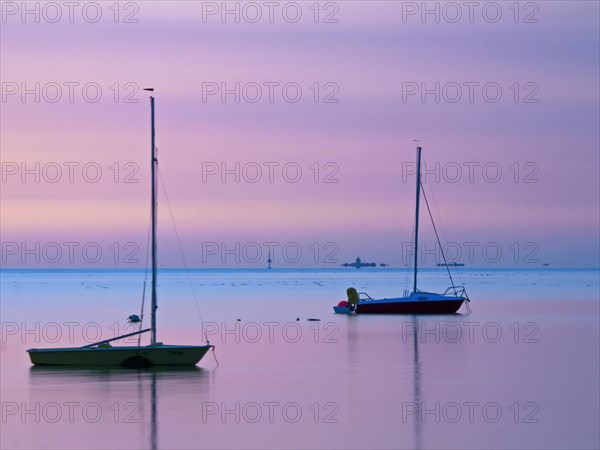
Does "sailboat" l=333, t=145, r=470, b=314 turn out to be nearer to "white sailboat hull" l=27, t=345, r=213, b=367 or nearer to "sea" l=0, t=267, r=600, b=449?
"sea" l=0, t=267, r=600, b=449

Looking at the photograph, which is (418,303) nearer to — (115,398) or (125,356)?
(125,356)

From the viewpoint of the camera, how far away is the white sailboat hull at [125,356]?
144ft

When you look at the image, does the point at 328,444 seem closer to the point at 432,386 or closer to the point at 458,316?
the point at 432,386

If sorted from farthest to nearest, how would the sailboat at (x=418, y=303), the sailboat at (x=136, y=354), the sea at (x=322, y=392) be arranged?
the sailboat at (x=418, y=303), the sailboat at (x=136, y=354), the sea at (x=322, y=392)

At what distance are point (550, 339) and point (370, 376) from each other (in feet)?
74.1

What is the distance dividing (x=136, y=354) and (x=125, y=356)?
0.42 meters

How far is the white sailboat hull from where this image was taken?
44000 mm

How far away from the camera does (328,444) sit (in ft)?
95.5

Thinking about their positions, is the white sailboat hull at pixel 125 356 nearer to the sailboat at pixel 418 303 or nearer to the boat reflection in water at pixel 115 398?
the boat reflection in water at pixel 115 398

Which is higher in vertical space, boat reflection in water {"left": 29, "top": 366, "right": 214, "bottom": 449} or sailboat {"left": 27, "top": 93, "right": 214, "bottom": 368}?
sailboat {"left": 27, "top": 93, "right": 214, "bottom": 368}

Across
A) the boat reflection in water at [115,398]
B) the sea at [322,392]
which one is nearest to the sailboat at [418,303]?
the sea at [322,392]

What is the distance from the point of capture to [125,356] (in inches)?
1734

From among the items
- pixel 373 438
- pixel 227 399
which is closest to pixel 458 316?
pixel 227 399

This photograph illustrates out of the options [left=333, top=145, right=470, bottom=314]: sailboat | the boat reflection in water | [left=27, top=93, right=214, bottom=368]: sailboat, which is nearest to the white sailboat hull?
[left=27, top=93, right=214, bottom=368]: sailboat
